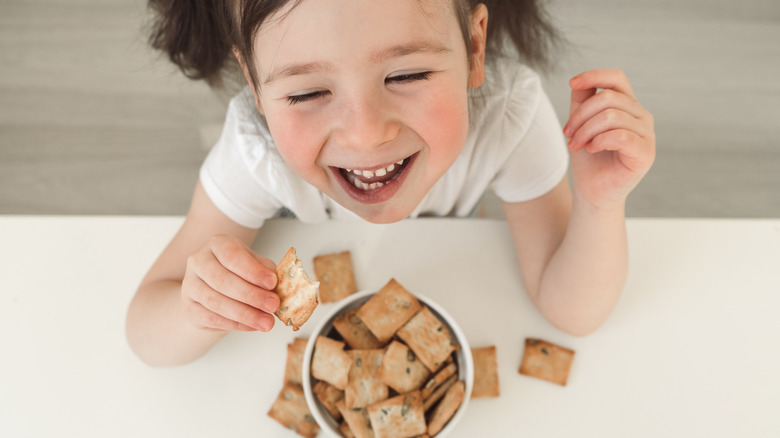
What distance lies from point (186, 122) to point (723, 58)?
1.87 meters

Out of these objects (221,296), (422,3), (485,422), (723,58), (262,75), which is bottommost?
(485,422)

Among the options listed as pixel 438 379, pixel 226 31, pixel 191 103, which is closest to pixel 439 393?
pixel 438 379

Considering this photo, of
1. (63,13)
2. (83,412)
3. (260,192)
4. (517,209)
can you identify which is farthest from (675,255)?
(63,13)

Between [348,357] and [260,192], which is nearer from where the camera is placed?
[348,357]

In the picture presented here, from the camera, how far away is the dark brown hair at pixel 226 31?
717 millimetres

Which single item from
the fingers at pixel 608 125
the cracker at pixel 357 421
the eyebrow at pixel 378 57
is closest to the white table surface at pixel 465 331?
the cracker at pixel 357 421

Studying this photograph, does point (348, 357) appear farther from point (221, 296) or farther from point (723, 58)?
point (723, 58)

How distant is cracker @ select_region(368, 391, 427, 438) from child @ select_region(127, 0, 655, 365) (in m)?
0.18

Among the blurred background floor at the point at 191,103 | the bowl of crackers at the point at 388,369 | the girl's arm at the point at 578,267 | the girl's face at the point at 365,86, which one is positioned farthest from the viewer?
the blurred background floor at the point at 191,103

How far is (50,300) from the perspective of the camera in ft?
2.84

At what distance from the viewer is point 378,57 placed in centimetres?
60

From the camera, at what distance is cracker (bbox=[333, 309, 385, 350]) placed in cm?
76

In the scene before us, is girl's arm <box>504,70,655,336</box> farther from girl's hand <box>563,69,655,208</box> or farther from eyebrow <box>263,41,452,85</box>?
eyebrow <box>263,41,452,85</box>

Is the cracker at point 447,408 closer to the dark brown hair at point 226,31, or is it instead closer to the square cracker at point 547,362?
the square cracker at point 547,362
